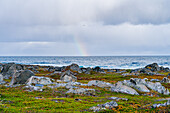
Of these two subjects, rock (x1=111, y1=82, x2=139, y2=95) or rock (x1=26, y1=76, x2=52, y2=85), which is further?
rock (x1=26, y1=76, x2=52, y2=85)

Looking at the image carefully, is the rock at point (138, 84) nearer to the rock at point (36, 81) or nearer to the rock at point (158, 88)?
the rock at point (158, 88)

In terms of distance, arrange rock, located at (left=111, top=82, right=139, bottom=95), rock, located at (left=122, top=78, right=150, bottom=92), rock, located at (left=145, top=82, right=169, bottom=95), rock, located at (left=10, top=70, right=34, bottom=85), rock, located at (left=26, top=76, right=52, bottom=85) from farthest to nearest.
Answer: rock, located at (left=10, top=70, right=34, bottom=85), rock, located at (left=26, top=76, right=52, bottom=85), rock, located at (left=122, top=78, right=150, bottom=92), rock, located at (left=145, top=82, right=169, bottom=95), rock, located at (left=111, top=82, right=139, bottom=95)

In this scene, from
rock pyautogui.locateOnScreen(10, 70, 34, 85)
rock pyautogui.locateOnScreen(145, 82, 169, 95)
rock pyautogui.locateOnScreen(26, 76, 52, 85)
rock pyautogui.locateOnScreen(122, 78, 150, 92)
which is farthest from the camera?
rock pyautogui.locateOnScreen(10, 70, 34, 85)

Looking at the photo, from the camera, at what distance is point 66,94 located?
112ft

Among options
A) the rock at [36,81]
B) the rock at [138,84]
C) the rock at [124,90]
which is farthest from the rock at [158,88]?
the rock at [36,81]

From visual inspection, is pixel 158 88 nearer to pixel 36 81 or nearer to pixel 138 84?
pixel 138 84

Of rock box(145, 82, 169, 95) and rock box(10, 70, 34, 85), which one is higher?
rock box(10, 70, 34, 85)

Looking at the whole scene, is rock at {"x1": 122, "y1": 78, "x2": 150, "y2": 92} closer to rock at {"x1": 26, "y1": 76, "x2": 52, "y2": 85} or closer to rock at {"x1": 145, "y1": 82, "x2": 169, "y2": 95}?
rock at {"x1": 145, "y1": 82, "x2": 169, "y2": 95}

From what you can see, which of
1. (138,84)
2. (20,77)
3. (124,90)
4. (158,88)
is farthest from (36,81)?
(158,88)

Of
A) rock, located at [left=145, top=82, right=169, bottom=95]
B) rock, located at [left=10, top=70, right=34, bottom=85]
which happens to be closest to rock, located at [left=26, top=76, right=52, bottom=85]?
rock, located at [left=10, top=70, right=34, bottom=85]

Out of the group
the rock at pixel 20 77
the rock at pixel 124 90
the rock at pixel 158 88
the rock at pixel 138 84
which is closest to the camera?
the rock at pixel 124 90

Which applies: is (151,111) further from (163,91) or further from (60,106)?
(163,91)

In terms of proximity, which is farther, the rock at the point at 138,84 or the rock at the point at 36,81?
the rock at the point at 36,81

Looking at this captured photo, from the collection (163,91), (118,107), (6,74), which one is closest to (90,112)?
(118,107)
